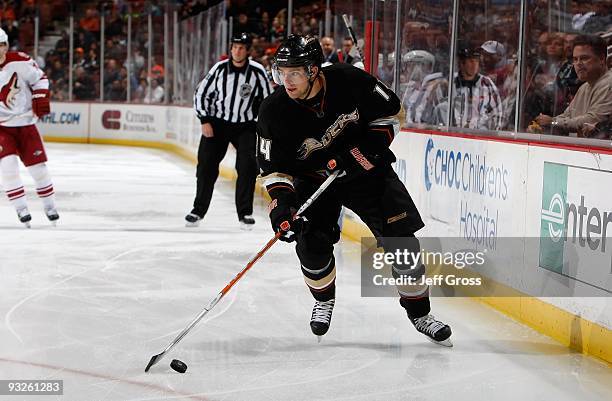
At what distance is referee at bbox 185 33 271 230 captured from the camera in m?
6.70

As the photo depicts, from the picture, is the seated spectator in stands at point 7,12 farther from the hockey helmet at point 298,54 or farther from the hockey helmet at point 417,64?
the hockey helmet at point 298,54

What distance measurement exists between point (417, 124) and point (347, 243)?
913 millimetres

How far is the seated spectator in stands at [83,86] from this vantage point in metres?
16.2

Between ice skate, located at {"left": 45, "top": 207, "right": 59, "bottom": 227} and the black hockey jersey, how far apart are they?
138 inches

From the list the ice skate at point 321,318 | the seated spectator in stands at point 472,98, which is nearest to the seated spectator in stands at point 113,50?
the seated spectator in stands at point 472,98

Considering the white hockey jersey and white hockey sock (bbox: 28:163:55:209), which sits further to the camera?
white hockey sock (bbox: 28:163:55:209)

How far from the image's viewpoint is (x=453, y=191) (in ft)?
15.5

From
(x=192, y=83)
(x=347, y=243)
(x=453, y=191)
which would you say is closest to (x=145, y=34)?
(x=192, y=83)

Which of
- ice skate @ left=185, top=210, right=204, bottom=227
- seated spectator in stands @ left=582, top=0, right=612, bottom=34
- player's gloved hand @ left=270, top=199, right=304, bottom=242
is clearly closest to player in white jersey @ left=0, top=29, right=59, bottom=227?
ice skate @ left=185, top=210, right=204, bottom=227

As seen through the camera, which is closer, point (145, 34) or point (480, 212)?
point (480, 212)

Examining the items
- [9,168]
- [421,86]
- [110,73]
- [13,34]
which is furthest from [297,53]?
[13,34]

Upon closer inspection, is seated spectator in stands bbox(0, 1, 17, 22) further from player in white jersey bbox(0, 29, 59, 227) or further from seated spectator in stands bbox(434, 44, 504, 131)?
seated spectator in stands bbox(434, 44, 504, 131)

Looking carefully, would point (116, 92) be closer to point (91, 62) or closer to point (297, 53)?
point (91, 62)

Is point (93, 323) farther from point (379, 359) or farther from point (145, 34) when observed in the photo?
point (145, 34)
